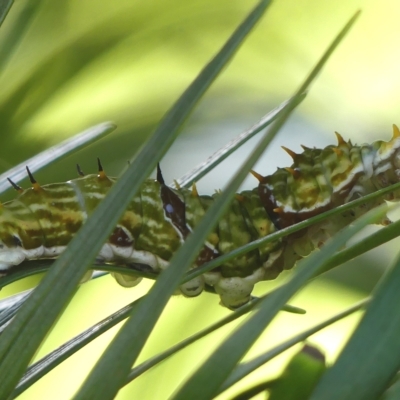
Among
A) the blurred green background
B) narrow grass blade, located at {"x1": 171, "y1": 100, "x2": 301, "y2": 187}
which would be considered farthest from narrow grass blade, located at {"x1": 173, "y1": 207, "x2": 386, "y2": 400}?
the blurred green background

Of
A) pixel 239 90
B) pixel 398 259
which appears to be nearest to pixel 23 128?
pixel 239 90

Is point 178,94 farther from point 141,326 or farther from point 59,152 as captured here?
point 141,326

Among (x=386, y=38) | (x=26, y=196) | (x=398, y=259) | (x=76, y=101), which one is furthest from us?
(x=386, y=38)

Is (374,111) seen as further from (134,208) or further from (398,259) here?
(398,259)

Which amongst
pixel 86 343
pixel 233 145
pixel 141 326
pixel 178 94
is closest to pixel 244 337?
pixel 141 326

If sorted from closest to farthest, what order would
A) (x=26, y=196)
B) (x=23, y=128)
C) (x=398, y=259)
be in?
(x=398, y=259) < (x=26, y=196) < (x=23, y=128)

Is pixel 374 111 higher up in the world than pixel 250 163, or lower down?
higher up

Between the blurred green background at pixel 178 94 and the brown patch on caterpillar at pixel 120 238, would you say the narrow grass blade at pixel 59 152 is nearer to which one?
the brown patch on caterpillar at pixel 120 238

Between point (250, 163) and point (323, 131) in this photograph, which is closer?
point (250, 163)
